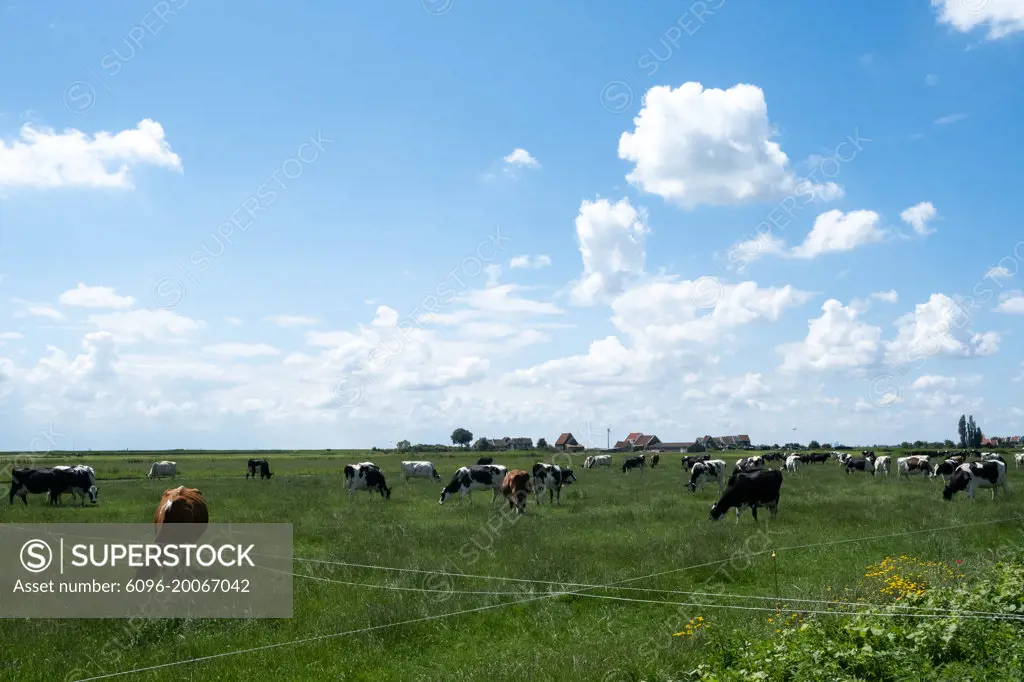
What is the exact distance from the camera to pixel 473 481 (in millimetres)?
32000

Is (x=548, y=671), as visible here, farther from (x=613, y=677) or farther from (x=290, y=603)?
(x=290, y=603)

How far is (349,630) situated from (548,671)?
3605mm

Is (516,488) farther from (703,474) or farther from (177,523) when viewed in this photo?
(177,523)

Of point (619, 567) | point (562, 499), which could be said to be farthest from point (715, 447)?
point (619, 567)

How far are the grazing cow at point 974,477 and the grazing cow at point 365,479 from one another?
80.3 ft

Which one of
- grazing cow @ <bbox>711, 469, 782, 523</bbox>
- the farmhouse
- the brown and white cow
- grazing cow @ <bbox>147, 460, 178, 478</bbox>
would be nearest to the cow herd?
grazing cow @ <bbox>711, 469, 782, 523</bbox>

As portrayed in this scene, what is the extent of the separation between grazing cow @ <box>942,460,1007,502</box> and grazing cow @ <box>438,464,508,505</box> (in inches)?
727

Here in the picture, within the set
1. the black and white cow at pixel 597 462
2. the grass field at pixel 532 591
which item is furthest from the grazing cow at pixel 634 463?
the grass field at pixel 532 591

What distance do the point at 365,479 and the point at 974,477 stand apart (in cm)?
2660

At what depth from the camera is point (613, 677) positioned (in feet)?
27.6

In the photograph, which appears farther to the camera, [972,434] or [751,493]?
[972,434]

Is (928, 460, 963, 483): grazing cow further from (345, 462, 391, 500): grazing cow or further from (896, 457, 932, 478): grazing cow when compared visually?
(345, 462, 391, 500): grazing cow

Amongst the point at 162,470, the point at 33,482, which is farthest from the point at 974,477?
the point at 162,470

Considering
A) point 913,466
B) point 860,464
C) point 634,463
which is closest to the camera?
point 913,466
